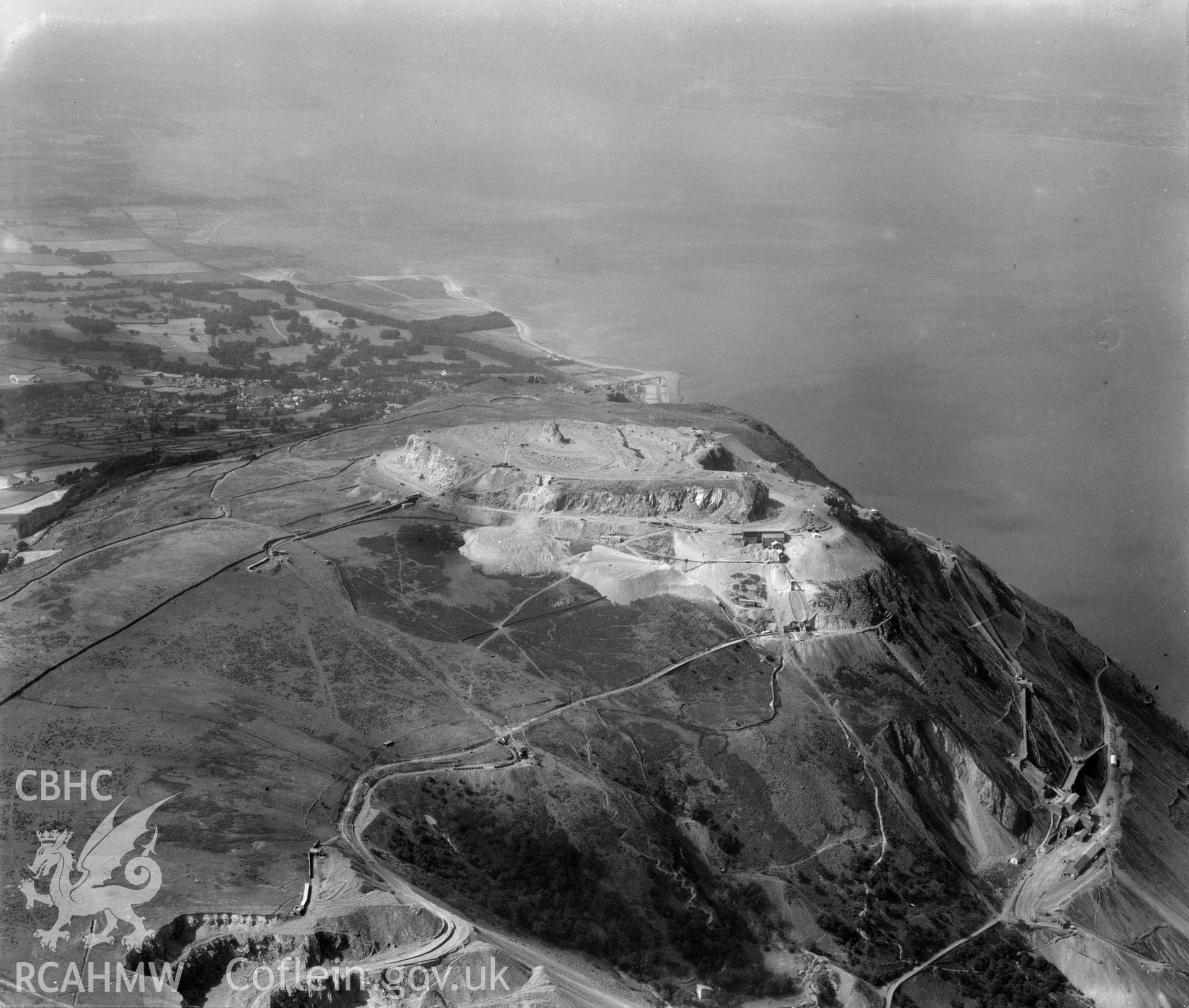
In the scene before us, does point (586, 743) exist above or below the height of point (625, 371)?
above

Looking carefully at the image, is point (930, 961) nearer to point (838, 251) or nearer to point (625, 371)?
point (625, 371)

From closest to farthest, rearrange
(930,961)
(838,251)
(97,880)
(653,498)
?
(97,880) → (930,961) → (653,498) → (838,251)

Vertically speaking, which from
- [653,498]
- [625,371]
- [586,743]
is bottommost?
[625,371]

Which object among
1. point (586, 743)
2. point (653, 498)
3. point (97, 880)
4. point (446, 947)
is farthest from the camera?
point (653, 498)

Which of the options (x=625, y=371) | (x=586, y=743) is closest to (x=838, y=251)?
(x=625, y=371)

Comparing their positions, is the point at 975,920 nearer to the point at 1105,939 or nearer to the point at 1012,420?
the point at 1105,939

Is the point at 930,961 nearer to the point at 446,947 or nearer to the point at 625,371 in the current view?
the point at 446,947

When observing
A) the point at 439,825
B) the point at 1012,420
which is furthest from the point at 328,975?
the point at 1012,420

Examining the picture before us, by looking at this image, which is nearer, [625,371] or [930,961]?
[930,961]

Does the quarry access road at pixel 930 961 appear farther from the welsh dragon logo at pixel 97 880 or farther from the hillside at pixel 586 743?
the welsh dragon logo at pixel 97 880
